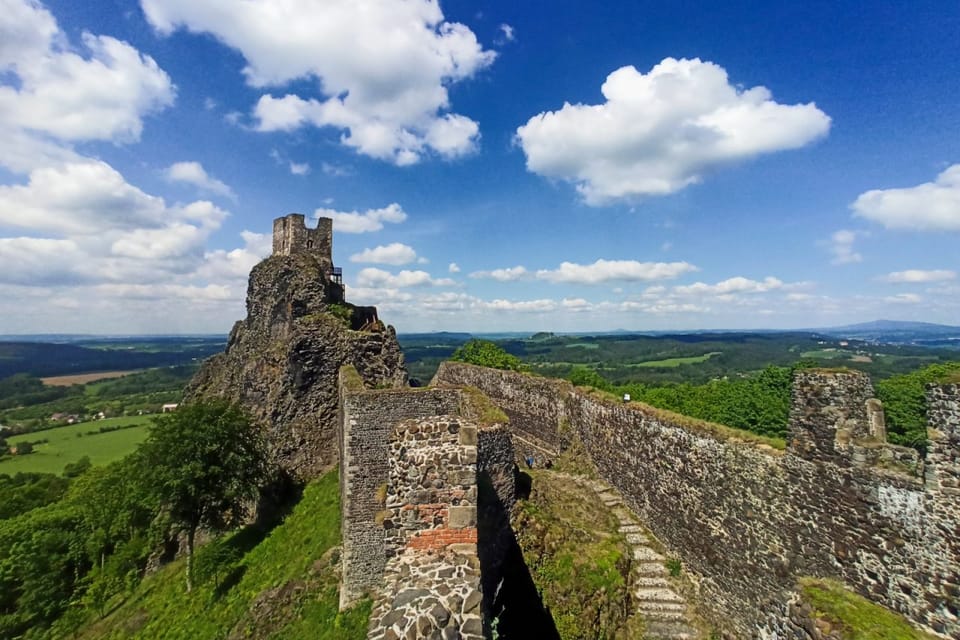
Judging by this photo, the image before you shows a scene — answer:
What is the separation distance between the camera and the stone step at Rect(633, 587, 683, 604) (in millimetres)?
Result: 10781

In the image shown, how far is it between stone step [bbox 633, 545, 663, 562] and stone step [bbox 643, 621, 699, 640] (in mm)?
1598

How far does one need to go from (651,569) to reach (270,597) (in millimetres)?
10444

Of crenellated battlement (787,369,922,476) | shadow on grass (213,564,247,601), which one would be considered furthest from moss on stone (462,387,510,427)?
shadow on grass (213,564,247,601)

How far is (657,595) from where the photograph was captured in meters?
10.9

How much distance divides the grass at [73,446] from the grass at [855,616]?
218ft

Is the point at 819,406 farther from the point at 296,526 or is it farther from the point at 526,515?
the point at 296,526

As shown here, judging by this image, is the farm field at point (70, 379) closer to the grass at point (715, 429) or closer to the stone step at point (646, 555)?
the stone step at point (646, 555)

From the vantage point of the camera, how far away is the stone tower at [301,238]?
23.3 metres

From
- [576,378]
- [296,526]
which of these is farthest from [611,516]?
[576,378]

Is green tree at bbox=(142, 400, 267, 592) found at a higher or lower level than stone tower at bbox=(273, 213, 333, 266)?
lower

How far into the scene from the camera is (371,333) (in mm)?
18500

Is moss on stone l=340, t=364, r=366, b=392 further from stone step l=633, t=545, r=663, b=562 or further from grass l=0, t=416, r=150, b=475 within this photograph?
grass l=0, t=416, r=150, b=475

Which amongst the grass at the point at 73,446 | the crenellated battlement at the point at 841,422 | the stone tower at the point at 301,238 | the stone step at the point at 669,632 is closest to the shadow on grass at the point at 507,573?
the stone step at the point at 669,632

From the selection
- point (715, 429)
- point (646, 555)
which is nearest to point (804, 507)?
point (715, 429)
